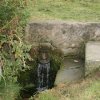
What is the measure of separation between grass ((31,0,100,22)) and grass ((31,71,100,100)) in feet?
5.91

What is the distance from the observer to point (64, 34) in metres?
6.93

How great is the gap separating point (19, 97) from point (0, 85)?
1.03 meters

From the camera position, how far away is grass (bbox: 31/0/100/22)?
7.14 meters

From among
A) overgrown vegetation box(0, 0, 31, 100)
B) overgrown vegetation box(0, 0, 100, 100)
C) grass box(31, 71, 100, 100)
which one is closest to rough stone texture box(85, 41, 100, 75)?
grass box(31, 71, 100, 100)

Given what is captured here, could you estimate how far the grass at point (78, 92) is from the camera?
5215 millimetres

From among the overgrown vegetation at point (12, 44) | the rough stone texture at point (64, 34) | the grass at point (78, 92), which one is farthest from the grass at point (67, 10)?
the grass at point (78, 92)

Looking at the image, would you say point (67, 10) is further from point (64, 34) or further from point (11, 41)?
point (11, 41)

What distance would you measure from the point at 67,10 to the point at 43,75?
4.92 feet

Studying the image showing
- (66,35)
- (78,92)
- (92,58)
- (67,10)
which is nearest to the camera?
(78,92)

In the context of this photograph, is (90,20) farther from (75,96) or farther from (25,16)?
(75,96)

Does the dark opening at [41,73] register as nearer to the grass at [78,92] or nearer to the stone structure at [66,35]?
the stone structure at [66,35]

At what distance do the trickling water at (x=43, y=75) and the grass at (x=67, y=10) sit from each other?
889mm

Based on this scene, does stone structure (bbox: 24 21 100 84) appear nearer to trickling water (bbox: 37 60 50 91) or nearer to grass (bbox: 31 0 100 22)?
grass (bbox: 31 0 100 22)

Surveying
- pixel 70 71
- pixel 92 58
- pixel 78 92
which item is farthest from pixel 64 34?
pixel 78 92
